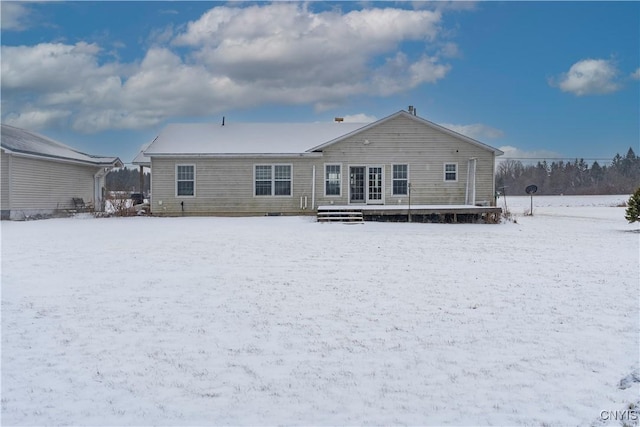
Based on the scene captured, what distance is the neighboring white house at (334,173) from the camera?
71.1ft

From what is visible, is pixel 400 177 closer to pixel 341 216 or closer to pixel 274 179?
pixel 341 216

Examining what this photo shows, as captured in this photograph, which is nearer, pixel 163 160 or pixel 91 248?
pixel 91 248

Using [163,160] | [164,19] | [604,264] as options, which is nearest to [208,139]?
[163,160]

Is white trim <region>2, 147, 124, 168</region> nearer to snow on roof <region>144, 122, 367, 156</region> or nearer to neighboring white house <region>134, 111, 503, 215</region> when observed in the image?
snow on roof <region>144, 122, 367, 156</region>

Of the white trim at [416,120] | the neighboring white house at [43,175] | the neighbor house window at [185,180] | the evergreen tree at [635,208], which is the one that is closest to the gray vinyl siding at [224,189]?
the neighbor house window at [185,180]

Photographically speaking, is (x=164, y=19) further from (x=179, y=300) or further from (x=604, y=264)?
(x=604, y=264)

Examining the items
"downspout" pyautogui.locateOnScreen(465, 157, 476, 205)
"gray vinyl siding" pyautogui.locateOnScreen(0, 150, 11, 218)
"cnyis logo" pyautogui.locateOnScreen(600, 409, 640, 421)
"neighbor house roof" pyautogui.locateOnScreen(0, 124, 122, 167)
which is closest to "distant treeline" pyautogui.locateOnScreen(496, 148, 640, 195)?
"downspout" pyautogui.locateOnScreen(465, 157, 476, 205)

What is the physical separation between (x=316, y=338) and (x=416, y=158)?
16945 millimetres

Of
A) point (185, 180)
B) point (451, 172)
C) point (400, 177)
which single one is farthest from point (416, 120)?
point (185, 180)

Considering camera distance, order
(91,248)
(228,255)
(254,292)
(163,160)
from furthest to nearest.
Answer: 1. (163,160)
2. (91,248)
3. (228,255)
4. (254,292)

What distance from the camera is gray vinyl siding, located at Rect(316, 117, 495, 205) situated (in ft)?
71.0

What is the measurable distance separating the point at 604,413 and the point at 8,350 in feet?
18.8

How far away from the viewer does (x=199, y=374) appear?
4750 mm

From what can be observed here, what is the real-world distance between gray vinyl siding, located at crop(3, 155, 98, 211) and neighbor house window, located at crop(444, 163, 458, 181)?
17.9 m
